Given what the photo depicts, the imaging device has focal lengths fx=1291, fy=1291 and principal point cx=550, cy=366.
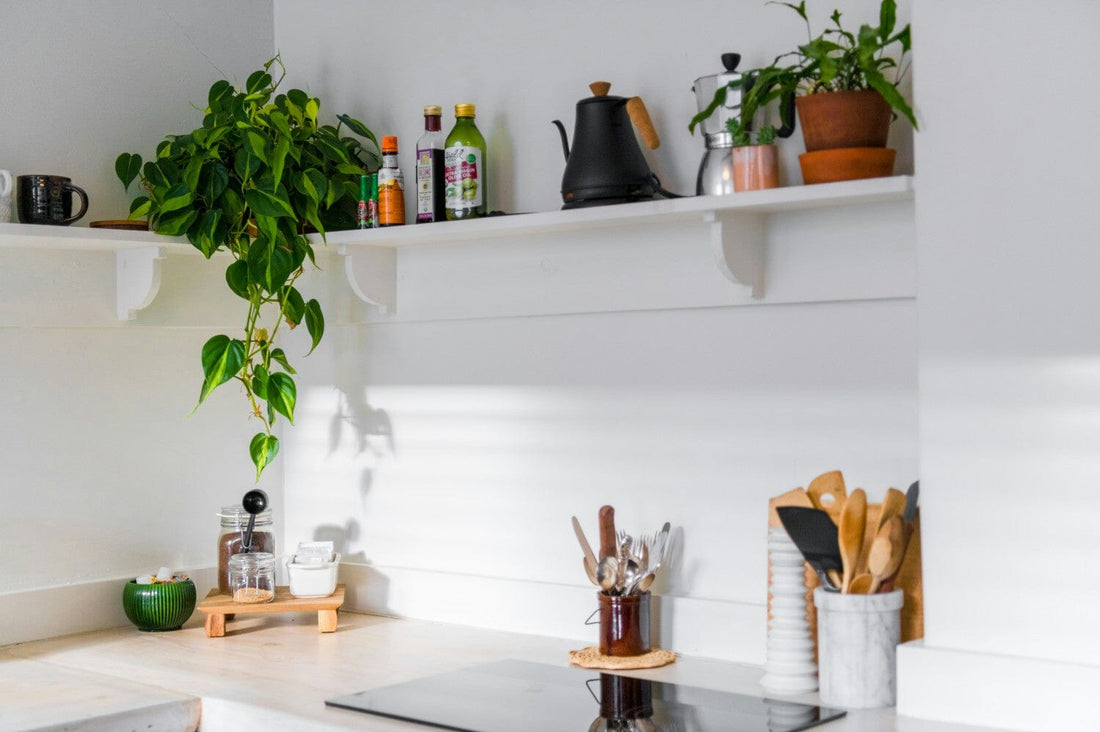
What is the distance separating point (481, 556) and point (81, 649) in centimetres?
69

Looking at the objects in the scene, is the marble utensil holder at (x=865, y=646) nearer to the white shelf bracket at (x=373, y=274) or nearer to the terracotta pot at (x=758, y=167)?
the terracotta pot at (x=758, y=167)

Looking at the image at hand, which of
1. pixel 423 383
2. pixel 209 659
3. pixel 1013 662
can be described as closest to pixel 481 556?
pixel 423 383

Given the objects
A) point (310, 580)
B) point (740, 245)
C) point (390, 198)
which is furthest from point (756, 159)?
point (310, 580)

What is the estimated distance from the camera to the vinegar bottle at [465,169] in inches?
84.2

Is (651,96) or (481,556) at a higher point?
(651,96)

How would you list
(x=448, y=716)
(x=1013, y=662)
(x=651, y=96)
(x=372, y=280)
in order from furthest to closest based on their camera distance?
(x=372, y=280) < (x=651, y=96) < (x=448, y=716) < (x=1013, y=662)

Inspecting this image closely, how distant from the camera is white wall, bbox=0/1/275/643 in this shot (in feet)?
7.34

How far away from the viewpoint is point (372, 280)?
2.35 metres

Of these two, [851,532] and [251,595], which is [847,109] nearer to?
[851,532]

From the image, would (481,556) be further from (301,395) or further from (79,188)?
(79,188)

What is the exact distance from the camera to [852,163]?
169 centimetres

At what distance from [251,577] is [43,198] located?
28.9 inches

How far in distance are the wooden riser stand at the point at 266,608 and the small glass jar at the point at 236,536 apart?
0.05 meters

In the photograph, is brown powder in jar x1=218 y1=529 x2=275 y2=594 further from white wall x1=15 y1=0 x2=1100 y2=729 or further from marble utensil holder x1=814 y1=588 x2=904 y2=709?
marble utensil holder x1=814 y1=588 x2=904 y2=709
